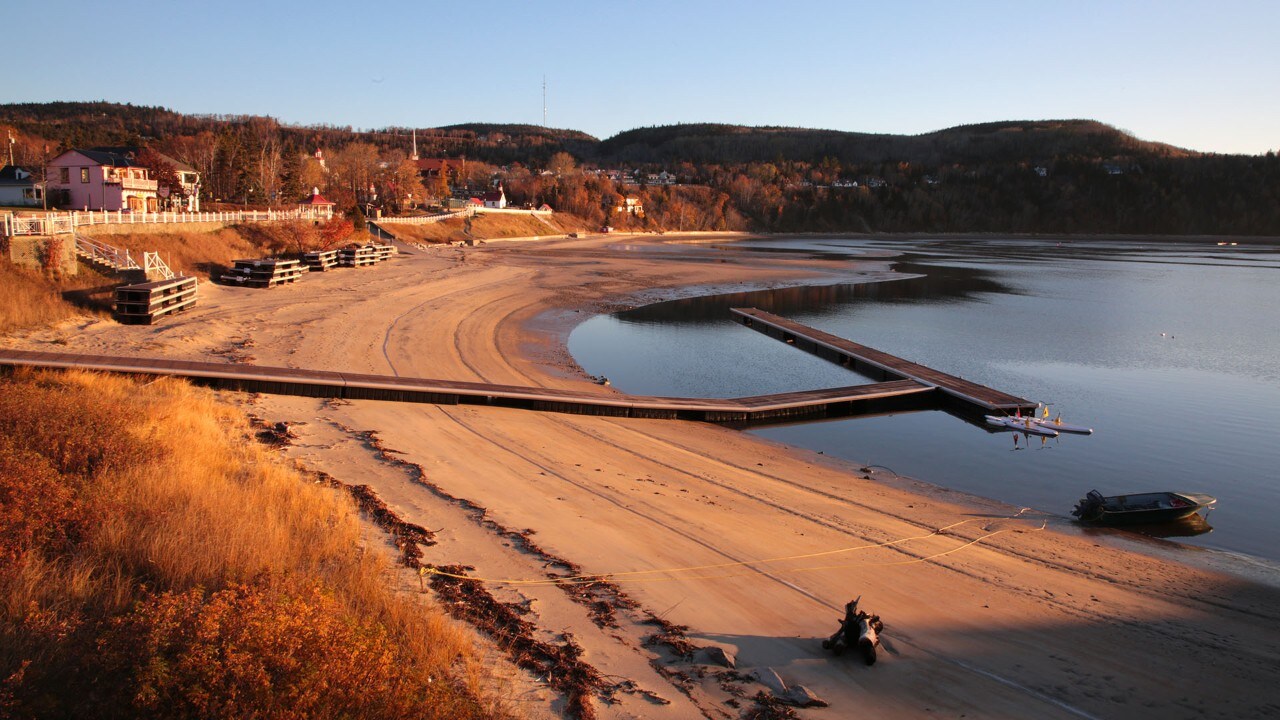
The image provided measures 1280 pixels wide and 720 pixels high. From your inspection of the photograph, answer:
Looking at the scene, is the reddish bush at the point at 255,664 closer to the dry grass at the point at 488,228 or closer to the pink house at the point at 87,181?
the pink house at the point at 87,181

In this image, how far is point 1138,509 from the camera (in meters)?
14.4

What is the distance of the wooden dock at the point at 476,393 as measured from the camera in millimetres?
17938

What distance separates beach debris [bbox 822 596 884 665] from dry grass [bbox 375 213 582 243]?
62627 mm

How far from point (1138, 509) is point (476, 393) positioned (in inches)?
564

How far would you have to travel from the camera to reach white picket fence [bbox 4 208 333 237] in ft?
80.1

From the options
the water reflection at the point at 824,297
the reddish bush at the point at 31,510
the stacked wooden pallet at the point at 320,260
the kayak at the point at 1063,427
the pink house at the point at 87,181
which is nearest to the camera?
the reddish bush at the point at 31,510

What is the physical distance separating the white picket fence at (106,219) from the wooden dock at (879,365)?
89.7 feet

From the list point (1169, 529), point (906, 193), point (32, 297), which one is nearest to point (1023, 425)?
point (1169, 529)

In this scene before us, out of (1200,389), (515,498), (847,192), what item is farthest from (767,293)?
(847,192)

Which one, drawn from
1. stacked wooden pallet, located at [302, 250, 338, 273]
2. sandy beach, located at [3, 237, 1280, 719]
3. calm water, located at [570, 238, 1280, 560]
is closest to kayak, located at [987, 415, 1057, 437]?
calm water, located at [570, 238, 1280, 560]

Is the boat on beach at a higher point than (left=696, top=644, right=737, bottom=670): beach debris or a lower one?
lower

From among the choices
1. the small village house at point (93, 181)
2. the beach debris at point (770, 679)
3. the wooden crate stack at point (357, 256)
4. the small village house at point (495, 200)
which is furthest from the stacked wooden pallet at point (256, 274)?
the small village house at point (495, 200)

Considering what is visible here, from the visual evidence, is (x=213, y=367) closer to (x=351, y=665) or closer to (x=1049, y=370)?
(x=351, y=665)

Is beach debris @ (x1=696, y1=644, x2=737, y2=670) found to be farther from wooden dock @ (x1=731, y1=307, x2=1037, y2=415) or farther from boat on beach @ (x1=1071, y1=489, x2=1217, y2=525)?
wooden dock @ (x1=731, y1=307, x2=1037, y2=415)
